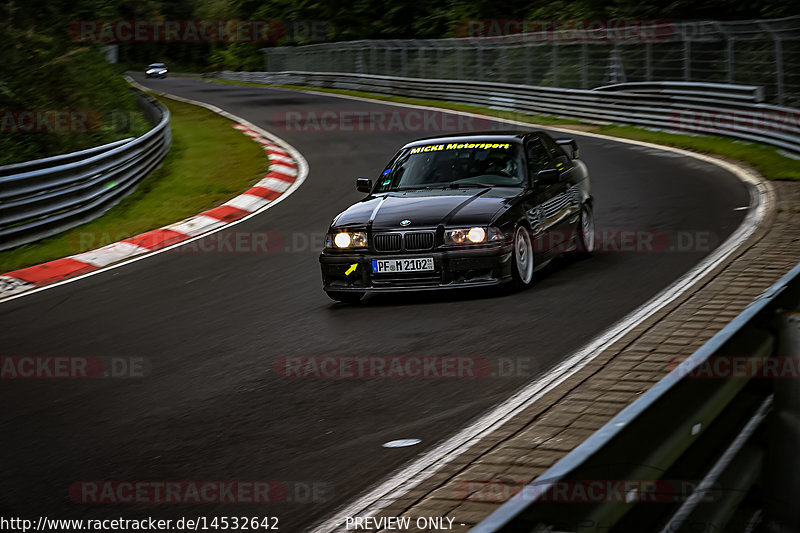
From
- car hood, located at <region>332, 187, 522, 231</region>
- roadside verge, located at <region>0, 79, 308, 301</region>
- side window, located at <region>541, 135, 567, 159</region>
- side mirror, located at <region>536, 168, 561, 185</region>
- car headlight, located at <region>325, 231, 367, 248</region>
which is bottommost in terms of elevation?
roadside verge, located at <region>0, 79, 308, 301</region>

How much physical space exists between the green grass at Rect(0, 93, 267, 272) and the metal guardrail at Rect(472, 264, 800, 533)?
11.2m

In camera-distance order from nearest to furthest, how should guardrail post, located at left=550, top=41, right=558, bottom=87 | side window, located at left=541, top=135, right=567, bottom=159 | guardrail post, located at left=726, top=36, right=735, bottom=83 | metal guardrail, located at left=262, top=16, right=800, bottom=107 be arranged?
side window, located at left=541, top=135, right=567, bottom=159
metal guardrail, located at left=262, top=16, right=800, bottom=107
guardrail post, located at left=726, top=36, right=735, bottom=83
guardrail post, located at left=550, top=41, right=558, bottom=87

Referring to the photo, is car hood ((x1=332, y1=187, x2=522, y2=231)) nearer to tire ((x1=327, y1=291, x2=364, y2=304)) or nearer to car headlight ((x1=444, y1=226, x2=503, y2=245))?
car headlight ((x1=444, y1=226, x2=503, y2=245))

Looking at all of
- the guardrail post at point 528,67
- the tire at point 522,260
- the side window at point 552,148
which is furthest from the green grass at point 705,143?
the tire at point 522,260

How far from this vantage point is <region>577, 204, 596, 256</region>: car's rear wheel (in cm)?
1064

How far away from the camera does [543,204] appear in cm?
953

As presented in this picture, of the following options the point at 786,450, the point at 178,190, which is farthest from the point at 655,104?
the point at 786,450

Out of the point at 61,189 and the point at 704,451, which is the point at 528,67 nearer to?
the point at 61,189

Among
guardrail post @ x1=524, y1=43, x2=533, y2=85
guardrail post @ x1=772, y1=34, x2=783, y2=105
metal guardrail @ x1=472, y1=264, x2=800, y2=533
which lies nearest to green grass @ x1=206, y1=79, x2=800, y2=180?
guardrail post @ x1=772, y1=34, x2=783, y2=105

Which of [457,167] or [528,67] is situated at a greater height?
[457,167]

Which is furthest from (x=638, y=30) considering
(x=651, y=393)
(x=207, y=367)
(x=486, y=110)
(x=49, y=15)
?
(x=651, y=393)

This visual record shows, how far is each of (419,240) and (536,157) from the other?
6.43 ft

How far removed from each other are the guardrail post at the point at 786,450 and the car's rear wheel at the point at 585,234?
7.40 meters

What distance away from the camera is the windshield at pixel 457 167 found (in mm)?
9664
